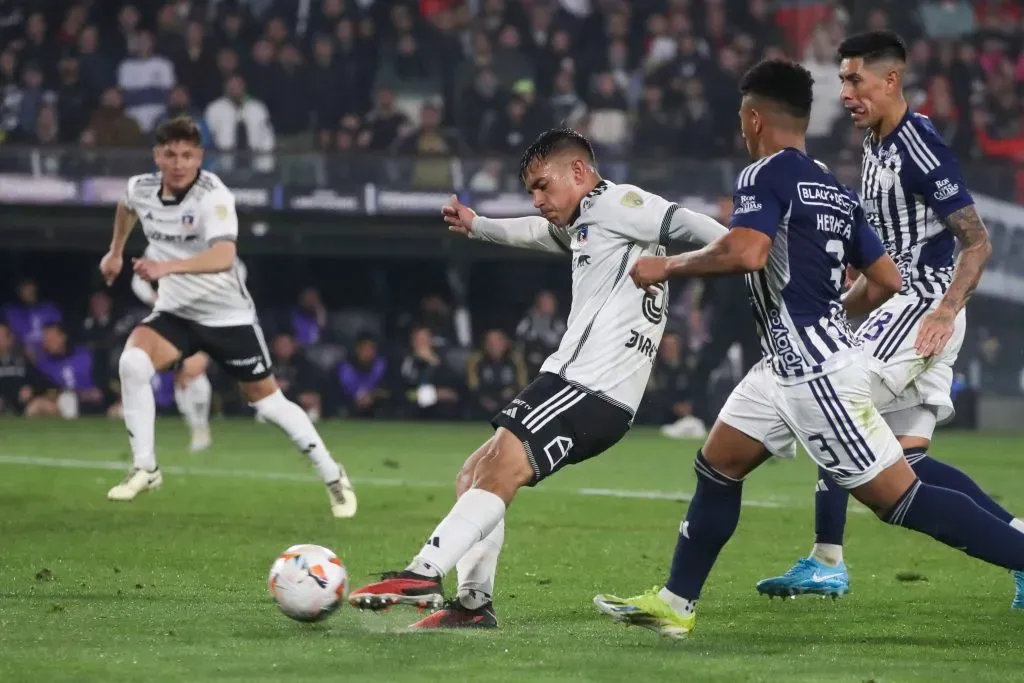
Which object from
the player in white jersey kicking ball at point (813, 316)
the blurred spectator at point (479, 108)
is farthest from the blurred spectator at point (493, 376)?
the player in white jersey kicking ball at point (813, 316)

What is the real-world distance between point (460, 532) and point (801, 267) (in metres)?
1.40

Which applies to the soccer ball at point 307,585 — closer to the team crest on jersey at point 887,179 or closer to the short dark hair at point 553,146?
the short dark hair at point 553,146

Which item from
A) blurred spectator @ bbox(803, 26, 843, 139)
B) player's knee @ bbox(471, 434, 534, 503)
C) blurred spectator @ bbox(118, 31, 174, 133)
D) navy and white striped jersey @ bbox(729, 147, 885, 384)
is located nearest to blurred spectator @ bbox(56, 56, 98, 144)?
blurred spectator @ bbox(118, 31, 174, 133)

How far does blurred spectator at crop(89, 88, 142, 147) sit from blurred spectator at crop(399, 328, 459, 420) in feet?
13.8

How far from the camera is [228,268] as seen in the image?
31.2 feet

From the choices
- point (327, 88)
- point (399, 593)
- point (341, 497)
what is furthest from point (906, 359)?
point (327, 88)

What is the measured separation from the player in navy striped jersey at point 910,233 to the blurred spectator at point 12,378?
14.5 m

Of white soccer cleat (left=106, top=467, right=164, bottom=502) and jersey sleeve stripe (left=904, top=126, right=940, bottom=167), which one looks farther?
white soccer cleat (left=106, top=467, right=164, bottom=502)

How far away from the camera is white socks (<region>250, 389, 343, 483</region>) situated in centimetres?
974

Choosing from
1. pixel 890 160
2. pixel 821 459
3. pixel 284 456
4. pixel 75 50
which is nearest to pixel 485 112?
pixel 75 50

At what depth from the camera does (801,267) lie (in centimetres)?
523

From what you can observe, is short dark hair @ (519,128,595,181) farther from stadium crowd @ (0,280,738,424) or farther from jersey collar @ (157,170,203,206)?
stadium crowd @ (0,280,738,424)

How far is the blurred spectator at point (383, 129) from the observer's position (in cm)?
2058

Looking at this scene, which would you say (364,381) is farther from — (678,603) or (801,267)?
(801,267)
